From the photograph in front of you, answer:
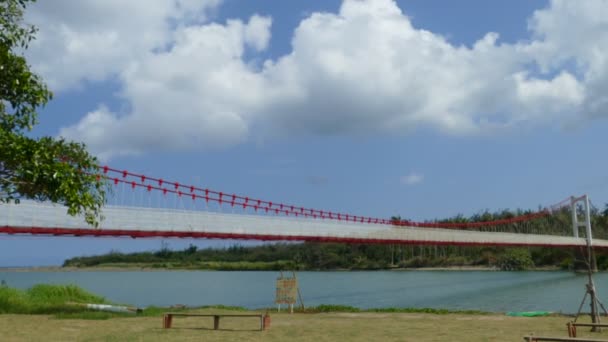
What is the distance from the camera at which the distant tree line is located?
70.9 meters

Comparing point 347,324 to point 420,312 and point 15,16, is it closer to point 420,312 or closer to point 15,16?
point 420,312

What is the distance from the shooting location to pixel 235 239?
21969 mm

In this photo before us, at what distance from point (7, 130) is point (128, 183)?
12753mm

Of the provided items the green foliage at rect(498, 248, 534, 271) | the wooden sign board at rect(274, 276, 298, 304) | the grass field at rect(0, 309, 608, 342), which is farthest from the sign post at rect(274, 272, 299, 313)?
the green foliage at rect(498, 248, 534, 271)

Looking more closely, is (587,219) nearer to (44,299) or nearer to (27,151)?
(44,299)

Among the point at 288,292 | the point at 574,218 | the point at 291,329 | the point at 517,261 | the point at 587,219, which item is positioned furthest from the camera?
the point at 517,261

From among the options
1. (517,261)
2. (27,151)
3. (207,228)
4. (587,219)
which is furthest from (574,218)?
(27,151)

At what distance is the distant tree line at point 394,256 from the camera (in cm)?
7088

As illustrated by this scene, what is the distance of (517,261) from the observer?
69812 mm

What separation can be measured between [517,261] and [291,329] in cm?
6302

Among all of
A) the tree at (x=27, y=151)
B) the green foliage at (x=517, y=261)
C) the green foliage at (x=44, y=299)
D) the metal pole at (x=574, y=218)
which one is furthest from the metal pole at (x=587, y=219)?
the tree at (x=27, y=151)

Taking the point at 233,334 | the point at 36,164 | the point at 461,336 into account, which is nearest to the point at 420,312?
the point at 461,336

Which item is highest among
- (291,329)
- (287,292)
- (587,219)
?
(587,219)

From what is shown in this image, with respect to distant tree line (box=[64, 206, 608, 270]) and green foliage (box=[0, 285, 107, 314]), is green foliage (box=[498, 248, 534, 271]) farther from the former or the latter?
green foliage (box=[0, 285, 107, 314])
